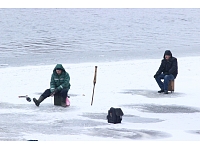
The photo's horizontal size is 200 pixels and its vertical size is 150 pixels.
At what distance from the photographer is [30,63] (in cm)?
2564

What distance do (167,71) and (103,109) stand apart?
9.99ft

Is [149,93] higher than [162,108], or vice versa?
[149,93]

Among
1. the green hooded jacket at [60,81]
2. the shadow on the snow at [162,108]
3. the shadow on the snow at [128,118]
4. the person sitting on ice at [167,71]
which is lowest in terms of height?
the shadow on the snow at [128,118]

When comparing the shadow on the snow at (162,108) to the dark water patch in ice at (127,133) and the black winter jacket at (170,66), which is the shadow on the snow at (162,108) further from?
the dark water patch in ice at (127,133)

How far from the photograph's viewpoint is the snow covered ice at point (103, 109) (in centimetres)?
1059

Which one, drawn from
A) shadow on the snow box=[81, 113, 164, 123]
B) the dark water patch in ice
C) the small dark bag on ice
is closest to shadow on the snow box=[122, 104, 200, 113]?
shadow on the snow box=[81, 113, 164, 123]

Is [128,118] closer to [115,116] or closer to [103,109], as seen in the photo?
[115,116]

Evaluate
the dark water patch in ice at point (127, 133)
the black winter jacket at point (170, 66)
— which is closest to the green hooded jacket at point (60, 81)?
the dark water patch in ice at point (127, 133)

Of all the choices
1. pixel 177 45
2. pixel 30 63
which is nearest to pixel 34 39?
pixel 177 45

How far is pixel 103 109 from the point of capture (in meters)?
13.3

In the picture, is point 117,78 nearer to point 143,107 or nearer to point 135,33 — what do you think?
point 143,107

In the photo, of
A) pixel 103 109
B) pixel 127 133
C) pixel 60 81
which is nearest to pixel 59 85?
pixel 60 81

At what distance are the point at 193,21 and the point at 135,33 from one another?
16.0m

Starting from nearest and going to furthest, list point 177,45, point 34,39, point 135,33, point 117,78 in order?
1. point 117,78
2. point 177,45
3. point 34,39
4. point 135,33
